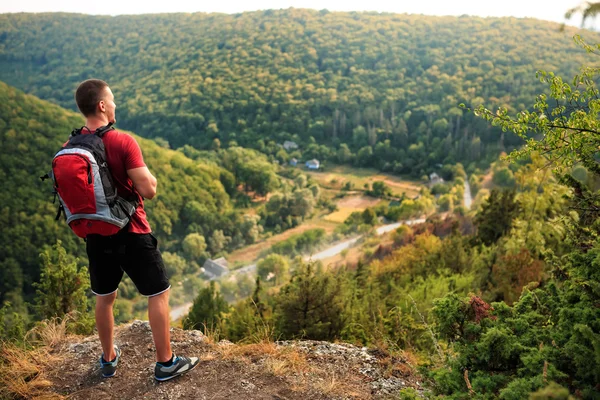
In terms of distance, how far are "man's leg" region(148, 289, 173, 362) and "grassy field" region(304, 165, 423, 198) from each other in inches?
2188

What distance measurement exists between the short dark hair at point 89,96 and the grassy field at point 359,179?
55974mm

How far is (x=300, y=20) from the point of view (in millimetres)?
128875

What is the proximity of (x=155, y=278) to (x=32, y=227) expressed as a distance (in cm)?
3957

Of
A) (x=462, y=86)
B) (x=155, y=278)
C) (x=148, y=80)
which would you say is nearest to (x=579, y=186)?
(x=155, y=278)

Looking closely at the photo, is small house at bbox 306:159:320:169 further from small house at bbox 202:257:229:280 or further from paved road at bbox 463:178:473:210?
small house at bbox 202:257:229:280

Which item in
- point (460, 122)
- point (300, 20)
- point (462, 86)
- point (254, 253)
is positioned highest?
point (300, 20)

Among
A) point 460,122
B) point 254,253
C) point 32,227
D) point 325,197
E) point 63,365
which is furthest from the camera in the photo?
point 460,122

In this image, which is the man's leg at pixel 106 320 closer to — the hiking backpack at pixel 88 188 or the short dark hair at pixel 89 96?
the hiking backpack at pixel 88 188

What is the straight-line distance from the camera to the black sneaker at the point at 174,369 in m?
3.45

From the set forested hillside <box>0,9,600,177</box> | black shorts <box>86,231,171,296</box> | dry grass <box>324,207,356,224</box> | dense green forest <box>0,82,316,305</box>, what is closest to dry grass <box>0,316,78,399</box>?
black shorts <box>86,231,171,296</box>

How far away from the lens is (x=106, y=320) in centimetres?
347

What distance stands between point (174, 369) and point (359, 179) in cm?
6332

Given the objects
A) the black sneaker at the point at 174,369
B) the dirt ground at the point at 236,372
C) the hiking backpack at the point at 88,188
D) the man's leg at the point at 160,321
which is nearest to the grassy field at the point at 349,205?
the dirt ground at the point at 236,372

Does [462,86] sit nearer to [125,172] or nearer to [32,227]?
[32,227]
